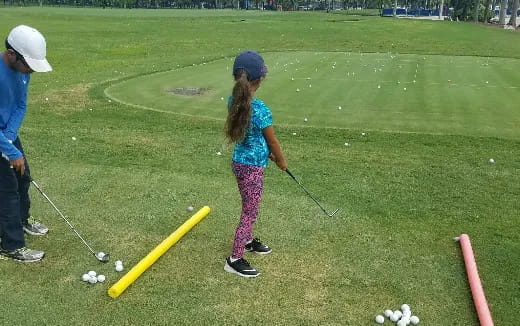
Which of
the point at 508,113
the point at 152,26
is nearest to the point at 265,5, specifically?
the point at 152,26

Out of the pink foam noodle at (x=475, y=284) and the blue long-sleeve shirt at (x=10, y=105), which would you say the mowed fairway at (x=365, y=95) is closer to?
the pink foam noodle at (x=475, y=284)

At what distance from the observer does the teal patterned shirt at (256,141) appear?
492 cm

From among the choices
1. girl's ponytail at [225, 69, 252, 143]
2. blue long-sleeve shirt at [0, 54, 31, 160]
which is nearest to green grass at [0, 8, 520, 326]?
girl's ponytail at [225, 69, 252, 143]

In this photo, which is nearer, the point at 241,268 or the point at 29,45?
the point at 29,45

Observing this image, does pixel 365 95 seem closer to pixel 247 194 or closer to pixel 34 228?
pixel 247 194

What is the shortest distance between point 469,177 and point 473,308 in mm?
4038

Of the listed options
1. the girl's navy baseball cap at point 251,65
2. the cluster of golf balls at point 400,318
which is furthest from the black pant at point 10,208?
the cluster of golf balls at point 400,318

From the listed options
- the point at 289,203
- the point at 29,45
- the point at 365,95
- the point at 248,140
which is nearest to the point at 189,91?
the point at 365,95

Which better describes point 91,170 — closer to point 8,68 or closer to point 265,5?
point 8,68

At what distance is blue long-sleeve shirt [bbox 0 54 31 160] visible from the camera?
515 centimetres

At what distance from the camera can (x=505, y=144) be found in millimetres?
10242

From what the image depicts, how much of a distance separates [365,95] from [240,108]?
1034 centimetres

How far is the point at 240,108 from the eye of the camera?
189 inches

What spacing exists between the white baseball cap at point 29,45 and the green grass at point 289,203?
2.14m
